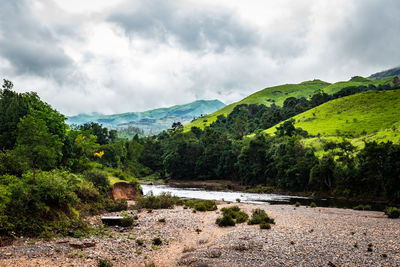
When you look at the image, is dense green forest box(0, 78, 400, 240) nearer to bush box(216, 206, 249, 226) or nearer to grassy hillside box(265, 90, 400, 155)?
grassy hillside box(265, 90, 400, 155)

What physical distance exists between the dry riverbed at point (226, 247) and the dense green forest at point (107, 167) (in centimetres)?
369

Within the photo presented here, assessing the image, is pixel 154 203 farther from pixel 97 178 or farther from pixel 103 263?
pixel 103 263

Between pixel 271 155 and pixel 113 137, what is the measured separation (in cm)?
8689

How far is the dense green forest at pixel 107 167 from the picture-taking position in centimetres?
2394

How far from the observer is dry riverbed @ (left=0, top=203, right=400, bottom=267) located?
18.0 meters

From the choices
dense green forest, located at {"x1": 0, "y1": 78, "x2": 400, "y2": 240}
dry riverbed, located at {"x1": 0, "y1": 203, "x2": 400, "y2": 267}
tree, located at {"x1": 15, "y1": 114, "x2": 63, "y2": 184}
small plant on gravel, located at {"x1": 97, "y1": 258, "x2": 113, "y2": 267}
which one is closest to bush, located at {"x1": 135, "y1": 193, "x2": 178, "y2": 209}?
dense green forest, located at {"x1": 0, "y1": 78, "x2": 400, "y2": 240}

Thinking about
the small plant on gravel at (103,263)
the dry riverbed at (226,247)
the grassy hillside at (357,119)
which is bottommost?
the dry riverbed at (226,247)

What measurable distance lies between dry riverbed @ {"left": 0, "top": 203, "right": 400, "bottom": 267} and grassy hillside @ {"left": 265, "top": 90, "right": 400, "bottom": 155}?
198 ft

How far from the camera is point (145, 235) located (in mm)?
25953

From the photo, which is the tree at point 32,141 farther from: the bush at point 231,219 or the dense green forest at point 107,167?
the bush at point 231,219

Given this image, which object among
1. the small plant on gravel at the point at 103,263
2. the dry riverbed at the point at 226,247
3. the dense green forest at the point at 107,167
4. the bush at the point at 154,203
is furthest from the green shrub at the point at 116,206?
the small plant on gravel at the point at 103,263

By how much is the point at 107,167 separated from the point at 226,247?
227 ft

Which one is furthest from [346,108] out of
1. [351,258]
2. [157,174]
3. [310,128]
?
[351,258]

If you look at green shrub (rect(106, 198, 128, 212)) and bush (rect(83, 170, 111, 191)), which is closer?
green shrub (rect(106, 198, 128, 212))
